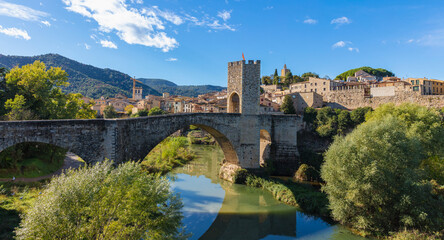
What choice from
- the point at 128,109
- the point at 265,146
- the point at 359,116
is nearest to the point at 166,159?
the point at 265,146

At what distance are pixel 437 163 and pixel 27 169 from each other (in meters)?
27.1

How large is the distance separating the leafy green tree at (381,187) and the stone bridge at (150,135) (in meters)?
8.46

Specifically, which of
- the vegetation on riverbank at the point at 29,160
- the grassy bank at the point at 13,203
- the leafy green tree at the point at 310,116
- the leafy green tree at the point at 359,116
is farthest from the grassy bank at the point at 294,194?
the leafy green tree at the point at 359,116

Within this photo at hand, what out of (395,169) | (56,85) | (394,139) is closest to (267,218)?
(395,169)

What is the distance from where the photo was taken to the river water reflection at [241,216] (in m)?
12.4

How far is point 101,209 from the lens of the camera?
698cm

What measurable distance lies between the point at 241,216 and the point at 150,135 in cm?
743

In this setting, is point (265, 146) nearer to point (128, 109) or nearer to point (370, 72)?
point (128, 109)

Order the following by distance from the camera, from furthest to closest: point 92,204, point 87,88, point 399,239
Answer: point 87,88, point 399,239, point 92,204

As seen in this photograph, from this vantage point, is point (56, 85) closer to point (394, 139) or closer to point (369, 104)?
point (394, 139)

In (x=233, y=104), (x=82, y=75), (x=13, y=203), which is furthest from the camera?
(x=82, y=75)

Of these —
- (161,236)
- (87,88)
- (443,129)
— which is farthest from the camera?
(87,88)

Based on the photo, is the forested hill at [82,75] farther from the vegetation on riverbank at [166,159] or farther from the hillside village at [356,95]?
the vegetation on riverbank at [166,159]

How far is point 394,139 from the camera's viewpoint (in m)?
12.5
